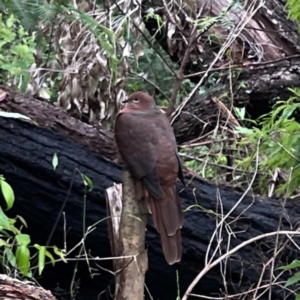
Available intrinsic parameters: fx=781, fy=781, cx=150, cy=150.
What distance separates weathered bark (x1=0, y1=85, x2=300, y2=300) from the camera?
4.46 meters

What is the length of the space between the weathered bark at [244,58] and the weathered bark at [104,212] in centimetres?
128

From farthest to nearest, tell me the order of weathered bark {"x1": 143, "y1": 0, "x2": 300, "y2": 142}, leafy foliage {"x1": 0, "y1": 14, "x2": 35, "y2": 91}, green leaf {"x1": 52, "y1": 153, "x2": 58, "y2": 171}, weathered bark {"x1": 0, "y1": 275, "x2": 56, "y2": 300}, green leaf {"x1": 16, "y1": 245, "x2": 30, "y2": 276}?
weathered bark {"x1": 143, "y1": 0, "x2": 300, "y2": 142}, leafy foliage {"x1": 0, "y1": 14, "x2": 35, "y2": 91}, green leaf {"x1": 52, "y1": 153, "x2": 58, "y2": 171}, green leaf {"x1": 16, "y1": 245, "x2": 30, "y2": 276}, weathered bark {"x1": 0, "y1": 275, "x2": 56, "y2": 300}

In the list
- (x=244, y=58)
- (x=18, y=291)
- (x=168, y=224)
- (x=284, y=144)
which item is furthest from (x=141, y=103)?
(x=18, y=291)

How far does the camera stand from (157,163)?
397cm

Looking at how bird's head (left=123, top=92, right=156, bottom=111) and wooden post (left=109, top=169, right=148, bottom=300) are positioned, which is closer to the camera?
wooden post (left=109, top=169, right=148, bottom=300)

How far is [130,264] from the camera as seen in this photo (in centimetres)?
351

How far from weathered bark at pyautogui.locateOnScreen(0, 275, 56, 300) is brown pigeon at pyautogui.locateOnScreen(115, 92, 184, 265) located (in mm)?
1113

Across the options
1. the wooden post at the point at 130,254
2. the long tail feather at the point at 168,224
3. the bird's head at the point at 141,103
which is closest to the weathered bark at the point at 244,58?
the bird's head at the point at 141,103

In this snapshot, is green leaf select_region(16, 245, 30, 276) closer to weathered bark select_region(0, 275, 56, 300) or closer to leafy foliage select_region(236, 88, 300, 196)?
weathered bark select_region(0, 275, 56, 300)

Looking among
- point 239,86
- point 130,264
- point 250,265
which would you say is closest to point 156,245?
point 250,265

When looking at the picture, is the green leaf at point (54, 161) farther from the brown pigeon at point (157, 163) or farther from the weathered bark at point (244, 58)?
the weathered bark at point (244, 58)

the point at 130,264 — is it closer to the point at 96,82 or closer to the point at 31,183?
the point at 31,183

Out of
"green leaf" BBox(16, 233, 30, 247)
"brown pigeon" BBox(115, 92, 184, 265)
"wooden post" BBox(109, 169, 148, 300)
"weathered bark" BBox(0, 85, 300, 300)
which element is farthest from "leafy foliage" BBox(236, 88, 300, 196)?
"green leaf" BBox(16, 233, 30, 247)

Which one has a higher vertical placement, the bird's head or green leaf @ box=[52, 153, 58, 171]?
the bird's head
